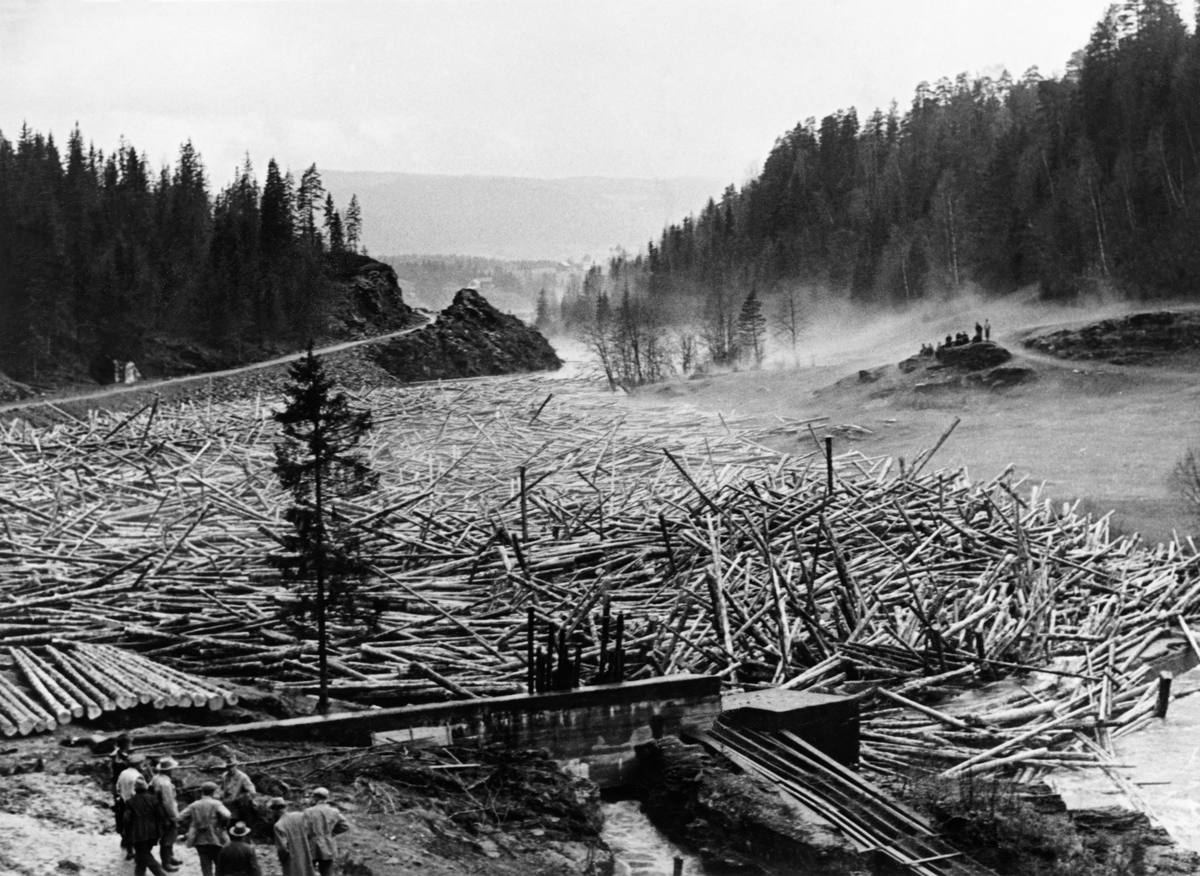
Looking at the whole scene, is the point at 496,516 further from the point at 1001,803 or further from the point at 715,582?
the point at 1001,803

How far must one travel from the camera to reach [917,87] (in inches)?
4478

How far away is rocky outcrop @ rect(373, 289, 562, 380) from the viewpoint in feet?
249

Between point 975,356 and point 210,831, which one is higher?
point 975,356

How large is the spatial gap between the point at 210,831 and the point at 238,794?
50.7 inches

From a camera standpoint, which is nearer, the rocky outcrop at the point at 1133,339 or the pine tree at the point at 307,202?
the rocky outcrop at the point at 1133,339

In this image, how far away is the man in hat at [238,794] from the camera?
11.8 metres

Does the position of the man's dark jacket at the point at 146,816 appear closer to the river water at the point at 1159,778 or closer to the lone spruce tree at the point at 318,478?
the lone spruce tree at the point at 318,478

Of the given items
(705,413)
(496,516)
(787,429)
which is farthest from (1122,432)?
(496,516)

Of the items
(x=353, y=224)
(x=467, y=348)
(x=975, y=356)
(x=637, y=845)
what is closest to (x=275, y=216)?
(x=353, y=224)

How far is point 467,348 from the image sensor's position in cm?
7944

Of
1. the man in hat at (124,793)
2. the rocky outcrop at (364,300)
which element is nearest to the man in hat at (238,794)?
the man in hat at (124,793)

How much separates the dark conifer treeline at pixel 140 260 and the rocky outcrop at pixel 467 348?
5220mm

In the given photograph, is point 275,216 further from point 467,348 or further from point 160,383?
point 160,383

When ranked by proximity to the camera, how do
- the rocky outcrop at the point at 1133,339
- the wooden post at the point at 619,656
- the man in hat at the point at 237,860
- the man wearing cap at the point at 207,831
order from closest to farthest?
the man in hat at the point at 237,860 → the man wearing cap at the point at 207,831 → the wooden post at the point at 619,656 → the rocky outcrop at the point at 1133,339
